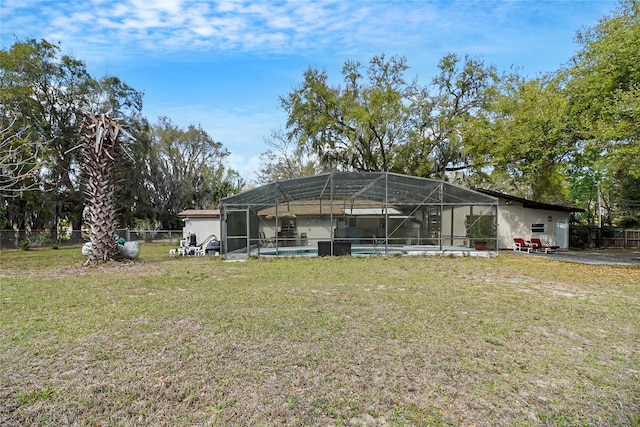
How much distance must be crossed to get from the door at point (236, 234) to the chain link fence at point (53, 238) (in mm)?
5021

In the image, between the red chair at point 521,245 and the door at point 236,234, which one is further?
the red chair at point 521,245

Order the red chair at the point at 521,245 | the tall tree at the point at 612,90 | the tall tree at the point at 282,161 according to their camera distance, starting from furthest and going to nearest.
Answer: the tall tree at the point at 282,161
the red chair at the point at 521,245
the tall tree at the point at 612,90

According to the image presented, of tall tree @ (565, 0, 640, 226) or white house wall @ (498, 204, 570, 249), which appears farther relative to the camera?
white house wall @ (498, 204, 570, 249)

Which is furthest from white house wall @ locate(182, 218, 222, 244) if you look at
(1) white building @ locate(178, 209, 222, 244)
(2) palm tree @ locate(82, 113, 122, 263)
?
(2) palm tree @ locate(82, 113, 122, 263)

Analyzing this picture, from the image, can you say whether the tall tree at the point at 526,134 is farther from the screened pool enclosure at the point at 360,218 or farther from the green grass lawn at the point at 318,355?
the green grass lawn at the point at 318,355

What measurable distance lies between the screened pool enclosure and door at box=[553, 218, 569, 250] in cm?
585

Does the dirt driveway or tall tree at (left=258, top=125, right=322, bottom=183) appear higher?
tall tree at (left=258, top=125, right=322, bottom=183)

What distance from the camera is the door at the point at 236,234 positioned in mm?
14062

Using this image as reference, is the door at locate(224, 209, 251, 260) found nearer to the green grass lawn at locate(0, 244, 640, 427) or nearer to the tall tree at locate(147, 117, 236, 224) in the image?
the green grass lawn at locate(0, 244, 640, 427)

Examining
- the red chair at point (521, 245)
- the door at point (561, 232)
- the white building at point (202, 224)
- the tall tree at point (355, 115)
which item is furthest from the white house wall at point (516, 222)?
the white building at point (202, 224)

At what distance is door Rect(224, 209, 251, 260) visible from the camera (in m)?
14.1

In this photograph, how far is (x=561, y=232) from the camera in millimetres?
18703

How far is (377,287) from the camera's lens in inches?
311

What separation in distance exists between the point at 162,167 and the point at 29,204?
12.4m
